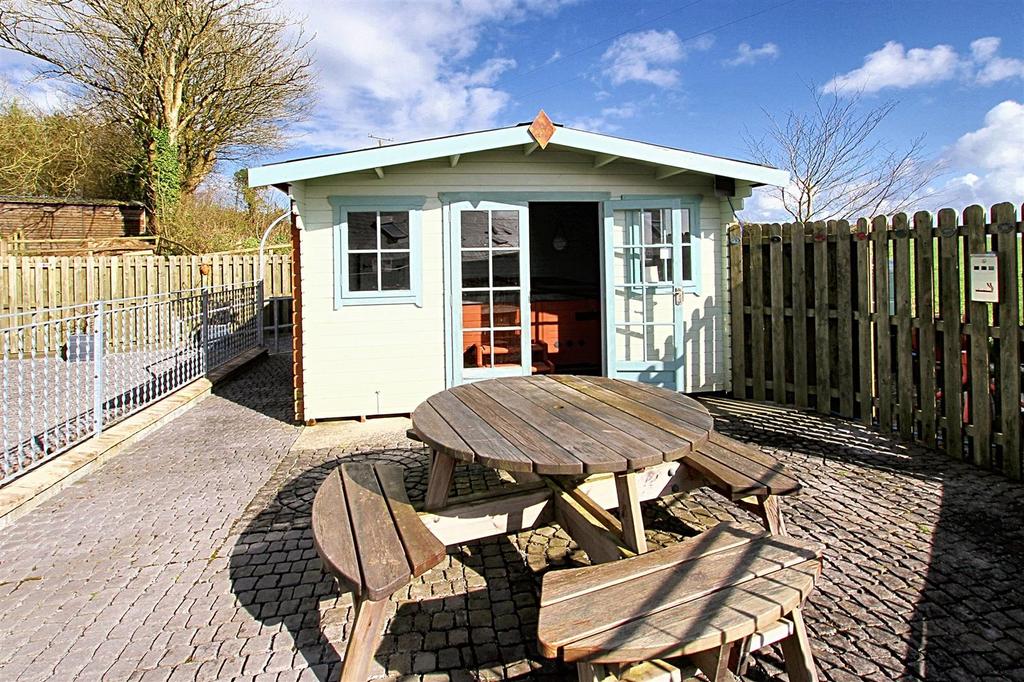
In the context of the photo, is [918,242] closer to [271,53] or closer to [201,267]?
[201,267]

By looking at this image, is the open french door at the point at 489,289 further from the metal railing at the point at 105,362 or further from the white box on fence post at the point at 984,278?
the white box on fence post at the point at 984,278

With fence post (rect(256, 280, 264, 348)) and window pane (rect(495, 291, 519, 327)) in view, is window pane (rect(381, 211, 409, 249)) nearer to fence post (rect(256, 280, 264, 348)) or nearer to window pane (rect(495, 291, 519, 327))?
window pane (rect(495, 291, 519, 327))

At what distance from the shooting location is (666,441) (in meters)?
2.12

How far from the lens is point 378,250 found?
18.0 ft

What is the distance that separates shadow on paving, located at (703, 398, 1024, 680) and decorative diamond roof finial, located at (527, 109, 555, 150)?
3037 mm

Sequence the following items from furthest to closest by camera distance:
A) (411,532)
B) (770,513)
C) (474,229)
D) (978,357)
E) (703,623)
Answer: (474,229)
(978,357)
(770,513)
(411,532)
(703,623)

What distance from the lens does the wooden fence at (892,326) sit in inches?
145

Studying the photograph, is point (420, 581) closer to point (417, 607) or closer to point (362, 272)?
point (417, 607)

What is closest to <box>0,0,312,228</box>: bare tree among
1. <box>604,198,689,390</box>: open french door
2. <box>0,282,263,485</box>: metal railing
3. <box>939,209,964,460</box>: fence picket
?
<box>0,282,263,485</box>: metal railing

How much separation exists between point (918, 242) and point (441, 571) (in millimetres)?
3954

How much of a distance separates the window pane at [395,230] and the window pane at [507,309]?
1.01 meters

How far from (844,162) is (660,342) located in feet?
34.6

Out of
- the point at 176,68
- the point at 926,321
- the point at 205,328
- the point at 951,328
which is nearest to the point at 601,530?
the point at 951,328

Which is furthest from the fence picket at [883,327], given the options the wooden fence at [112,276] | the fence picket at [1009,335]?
the wooden fence at [112,276]
